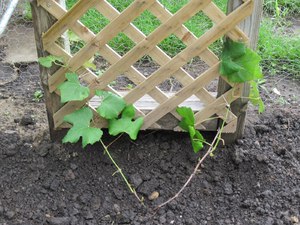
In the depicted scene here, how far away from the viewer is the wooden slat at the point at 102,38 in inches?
79.4

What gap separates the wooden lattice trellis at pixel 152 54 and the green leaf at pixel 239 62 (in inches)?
1.5

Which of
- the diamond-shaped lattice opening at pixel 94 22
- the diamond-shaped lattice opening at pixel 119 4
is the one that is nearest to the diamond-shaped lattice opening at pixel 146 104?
the diamond-shaped lattice opening at pixel 94 22

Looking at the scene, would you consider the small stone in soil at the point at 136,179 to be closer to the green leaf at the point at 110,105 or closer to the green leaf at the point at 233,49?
the green leaf at the point at 110,105

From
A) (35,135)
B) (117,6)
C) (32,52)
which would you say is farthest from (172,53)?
(35,135)

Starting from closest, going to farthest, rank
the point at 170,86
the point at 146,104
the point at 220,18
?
1. the point at 220,18
2. the point at 146,104
3. the point at 170,86

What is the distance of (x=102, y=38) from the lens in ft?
6.89

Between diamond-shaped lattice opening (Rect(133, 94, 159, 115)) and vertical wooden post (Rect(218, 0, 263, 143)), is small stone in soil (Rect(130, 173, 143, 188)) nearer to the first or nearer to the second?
diamond-shaped lattice opening (Rect(133, 94, 159, 115))

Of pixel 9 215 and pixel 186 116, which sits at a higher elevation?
pixel 186 116

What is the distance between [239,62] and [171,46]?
3.97 ft

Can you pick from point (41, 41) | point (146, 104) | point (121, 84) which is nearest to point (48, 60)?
point (41, 41)

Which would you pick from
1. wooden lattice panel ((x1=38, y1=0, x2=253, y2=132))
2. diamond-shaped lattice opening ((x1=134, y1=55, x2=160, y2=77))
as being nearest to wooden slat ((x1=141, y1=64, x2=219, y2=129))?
wooden lattice panel ((x1=38, y1=0, x2=253, y2=132))

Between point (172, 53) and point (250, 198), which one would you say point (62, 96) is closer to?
point (250, 198)

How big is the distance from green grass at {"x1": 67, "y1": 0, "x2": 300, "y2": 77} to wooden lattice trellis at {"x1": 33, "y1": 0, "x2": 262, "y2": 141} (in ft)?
3.11

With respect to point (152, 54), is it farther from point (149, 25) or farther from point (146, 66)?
point (149, 25)
